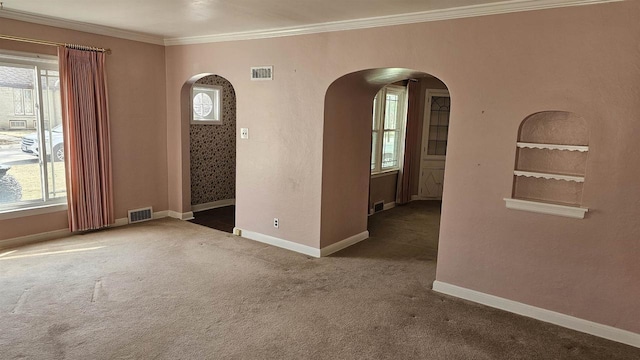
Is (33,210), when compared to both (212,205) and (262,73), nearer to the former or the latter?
(212,205)

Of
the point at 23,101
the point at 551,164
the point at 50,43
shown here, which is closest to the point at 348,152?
the point at 551,164

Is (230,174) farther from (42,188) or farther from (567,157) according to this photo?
(567,157)

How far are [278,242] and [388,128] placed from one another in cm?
316

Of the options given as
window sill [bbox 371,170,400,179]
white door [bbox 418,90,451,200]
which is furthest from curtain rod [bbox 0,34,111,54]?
white door [bbox 418,90,451,200]

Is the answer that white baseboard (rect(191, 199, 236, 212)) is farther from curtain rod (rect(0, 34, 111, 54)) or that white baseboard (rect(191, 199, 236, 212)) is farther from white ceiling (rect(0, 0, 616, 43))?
white ceiling (rect(0, 0, 616, 43))

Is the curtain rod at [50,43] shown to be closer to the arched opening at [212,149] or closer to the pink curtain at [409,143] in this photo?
the arched opening at [212,149]

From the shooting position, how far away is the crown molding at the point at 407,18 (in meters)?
3.05

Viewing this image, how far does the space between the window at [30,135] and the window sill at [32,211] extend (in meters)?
0.04

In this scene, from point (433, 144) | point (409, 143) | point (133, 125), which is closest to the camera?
point (133, 125)

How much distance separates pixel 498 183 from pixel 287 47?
8.46ft

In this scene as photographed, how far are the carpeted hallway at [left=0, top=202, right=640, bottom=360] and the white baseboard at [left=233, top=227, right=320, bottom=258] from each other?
0.38 feet

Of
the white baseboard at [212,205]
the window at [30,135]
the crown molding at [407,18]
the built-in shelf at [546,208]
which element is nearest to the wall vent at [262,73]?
the crown molding at [407,18]

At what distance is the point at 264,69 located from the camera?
184 inches

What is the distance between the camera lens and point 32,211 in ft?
15.3
